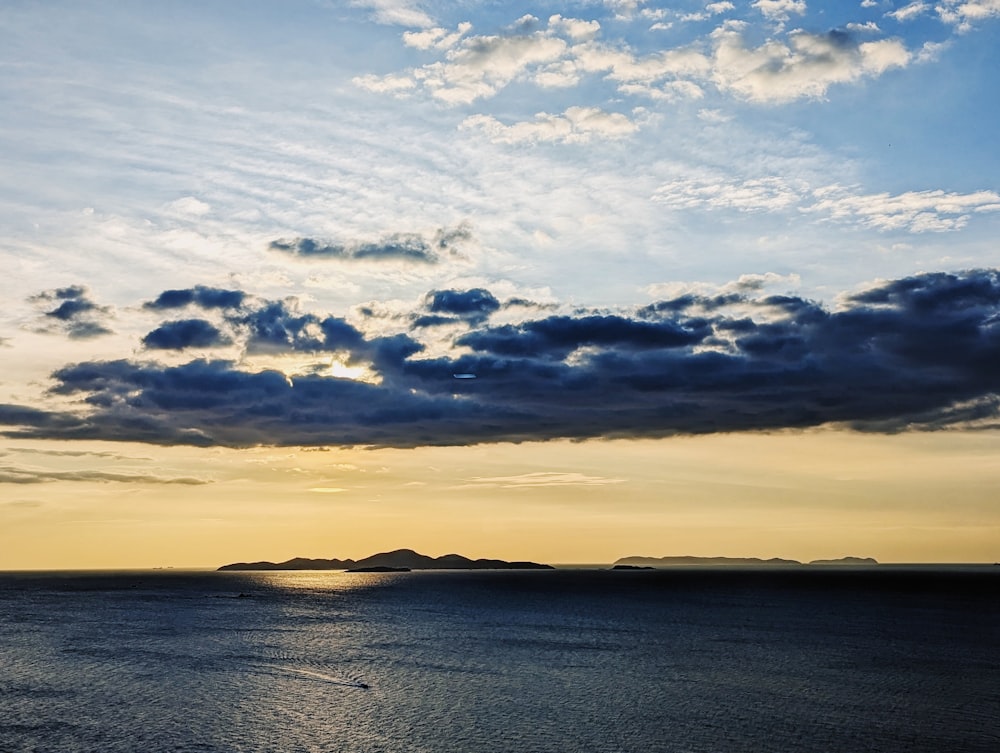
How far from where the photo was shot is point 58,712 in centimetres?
7381

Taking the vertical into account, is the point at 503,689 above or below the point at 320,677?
above

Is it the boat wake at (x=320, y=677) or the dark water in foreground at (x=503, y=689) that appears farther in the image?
Answer: the boat wake at (x=320, y=677)

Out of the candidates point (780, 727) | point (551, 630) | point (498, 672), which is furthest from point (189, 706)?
point (551, 630)

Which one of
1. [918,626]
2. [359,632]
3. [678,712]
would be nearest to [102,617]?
[359,632]

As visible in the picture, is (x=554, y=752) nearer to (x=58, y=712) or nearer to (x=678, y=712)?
(x=678, y=712)

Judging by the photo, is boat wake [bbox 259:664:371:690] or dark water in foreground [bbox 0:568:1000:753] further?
boat wake [bbox 259:664:371:690]

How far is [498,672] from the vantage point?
97.6 m

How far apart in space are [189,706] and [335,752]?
77.4 feet

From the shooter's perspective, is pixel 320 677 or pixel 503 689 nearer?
pixel 503 689

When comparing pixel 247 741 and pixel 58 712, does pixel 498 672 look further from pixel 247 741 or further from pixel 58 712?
pixel 58 712

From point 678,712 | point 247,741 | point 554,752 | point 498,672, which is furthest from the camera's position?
point 498,672

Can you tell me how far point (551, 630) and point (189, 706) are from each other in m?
83.4

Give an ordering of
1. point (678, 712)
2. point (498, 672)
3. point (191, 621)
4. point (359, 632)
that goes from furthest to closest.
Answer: point (191, 621), point (359, 632), point (498, 672), point (678, 712)

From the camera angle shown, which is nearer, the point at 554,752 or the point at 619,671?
the point at 554,752
